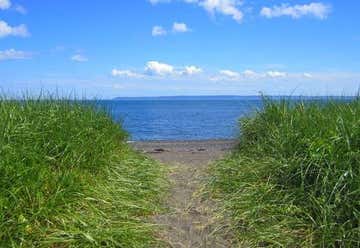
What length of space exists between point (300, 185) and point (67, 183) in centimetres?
245

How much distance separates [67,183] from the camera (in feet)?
16.5

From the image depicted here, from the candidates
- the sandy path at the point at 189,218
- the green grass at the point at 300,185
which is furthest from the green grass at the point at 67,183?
the green grass at the point at 300,185

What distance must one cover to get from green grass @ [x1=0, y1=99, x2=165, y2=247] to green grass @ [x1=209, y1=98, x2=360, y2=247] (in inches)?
39.4

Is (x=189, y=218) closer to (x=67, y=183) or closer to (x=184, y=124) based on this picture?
(x=67, y=183)

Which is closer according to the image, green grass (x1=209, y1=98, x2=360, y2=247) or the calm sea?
green grass (x1=209, y1=98, x2=360, y2=247)

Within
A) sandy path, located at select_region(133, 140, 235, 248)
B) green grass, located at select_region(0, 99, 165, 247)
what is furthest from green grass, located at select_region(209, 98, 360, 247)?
green grass, located at select_region(0, 99, 165, 247)

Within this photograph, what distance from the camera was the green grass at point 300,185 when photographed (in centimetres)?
455

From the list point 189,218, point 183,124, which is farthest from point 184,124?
point 189,218

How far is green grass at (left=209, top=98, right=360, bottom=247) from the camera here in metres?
4.55

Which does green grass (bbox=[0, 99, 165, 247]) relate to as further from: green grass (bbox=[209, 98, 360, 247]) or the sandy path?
green grass (bbox=[209, 98, 360, 247])

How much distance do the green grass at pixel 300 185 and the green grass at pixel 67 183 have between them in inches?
39.4

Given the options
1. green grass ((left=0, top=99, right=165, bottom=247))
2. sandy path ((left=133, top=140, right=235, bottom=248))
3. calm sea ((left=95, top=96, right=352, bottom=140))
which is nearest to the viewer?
green grass ((left=0, top=99, right=165, bottom=247))

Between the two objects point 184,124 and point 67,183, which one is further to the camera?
point 184,124

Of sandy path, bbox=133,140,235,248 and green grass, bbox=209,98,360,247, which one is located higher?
green grass, bbox=209,98,360,247
